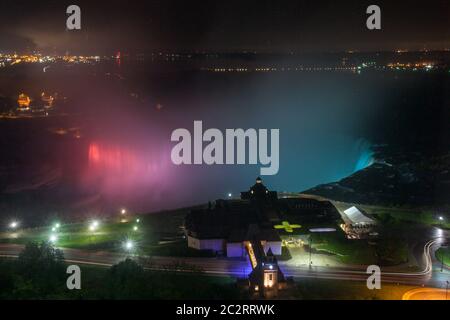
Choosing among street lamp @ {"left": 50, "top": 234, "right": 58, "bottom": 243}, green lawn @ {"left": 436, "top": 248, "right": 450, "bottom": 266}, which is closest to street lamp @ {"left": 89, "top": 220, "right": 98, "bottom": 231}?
street lamp @ {"left": 50, "top": 234, "right": 58, "bottom": 243}

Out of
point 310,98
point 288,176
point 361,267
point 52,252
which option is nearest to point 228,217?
point 361,267

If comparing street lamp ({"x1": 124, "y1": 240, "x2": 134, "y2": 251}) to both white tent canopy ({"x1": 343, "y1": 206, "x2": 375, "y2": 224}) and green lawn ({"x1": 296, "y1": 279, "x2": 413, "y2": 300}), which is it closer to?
green lawn ({"x1": 296, "y1": 279, "x2": 413, "y2": 300})

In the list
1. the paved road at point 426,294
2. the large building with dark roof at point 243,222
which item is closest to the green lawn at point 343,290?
the paved road at point 426,294

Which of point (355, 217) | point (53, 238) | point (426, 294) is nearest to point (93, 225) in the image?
point (53, 238)

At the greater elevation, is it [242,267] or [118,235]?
[118,235]

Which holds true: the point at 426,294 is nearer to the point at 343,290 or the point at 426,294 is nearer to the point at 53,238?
the point at 343,290

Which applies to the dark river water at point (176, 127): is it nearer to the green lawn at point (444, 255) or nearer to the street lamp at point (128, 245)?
the street lamp at point (128, 245)
